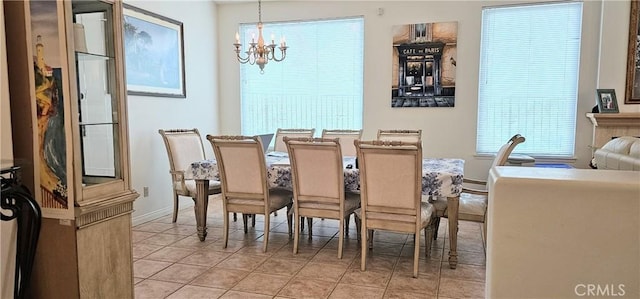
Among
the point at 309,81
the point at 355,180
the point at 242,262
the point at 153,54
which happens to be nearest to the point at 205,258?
the point at 242,262

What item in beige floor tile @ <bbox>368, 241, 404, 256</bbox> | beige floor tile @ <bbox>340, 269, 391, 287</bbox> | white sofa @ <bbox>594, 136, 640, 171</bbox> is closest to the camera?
white sofa @ <bbox>594, 136, 640, 171</bbox>

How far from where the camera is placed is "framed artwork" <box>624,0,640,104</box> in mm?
4180

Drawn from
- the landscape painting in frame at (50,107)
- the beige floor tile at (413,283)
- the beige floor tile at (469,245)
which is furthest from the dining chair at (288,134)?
the landscape painting in frame at (50,107)

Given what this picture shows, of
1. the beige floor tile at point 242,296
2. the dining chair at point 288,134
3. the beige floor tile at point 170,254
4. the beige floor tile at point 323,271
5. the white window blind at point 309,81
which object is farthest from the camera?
the white window blind at point 309,81

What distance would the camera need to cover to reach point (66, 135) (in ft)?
4.97

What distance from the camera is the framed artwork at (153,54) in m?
4.20

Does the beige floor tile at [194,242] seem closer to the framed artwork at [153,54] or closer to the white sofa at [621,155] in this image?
the framed artwork at [153,54]

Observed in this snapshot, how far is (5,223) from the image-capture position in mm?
1508

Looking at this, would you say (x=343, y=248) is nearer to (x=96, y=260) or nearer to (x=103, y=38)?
(x=96, y=260)

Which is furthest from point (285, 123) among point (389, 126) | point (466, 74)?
point (466, 74)

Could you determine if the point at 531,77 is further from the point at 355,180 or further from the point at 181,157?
the point at 181,157

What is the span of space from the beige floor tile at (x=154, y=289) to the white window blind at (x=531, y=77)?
373 cm

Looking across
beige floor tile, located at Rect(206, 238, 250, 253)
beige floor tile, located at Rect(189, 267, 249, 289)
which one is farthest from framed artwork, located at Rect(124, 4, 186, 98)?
beige floor tile, located at Rect(189, 267, 249, 289)

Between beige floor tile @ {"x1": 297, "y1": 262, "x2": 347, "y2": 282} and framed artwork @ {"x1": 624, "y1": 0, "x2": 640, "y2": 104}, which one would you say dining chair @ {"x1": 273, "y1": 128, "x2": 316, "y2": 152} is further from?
framed artwork @ {"x1": 624, "y1": 0, "x2": 640, "y2": 104}
